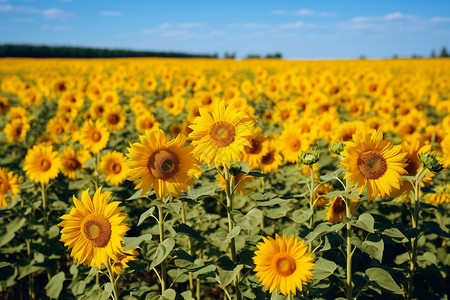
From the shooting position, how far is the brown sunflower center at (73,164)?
3973mm

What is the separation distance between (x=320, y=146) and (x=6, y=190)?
3.67 metres

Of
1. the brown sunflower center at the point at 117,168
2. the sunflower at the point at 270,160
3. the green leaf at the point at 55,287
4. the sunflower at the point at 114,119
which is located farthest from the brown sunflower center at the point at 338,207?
the sunflower at the point at 114,119

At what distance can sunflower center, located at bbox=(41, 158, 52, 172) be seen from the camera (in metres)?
3.48

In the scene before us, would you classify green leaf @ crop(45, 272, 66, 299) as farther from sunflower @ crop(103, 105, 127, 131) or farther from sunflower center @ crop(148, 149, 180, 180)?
sunflower @ crop(103, 105, 127, 131)

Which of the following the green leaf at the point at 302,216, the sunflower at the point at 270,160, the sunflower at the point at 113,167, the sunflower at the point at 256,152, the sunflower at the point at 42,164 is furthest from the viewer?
the sunflower at the point at 113,167

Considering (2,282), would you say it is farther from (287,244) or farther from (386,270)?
(386,270)

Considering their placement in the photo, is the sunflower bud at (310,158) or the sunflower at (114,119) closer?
the sunflower bud at (310,158)

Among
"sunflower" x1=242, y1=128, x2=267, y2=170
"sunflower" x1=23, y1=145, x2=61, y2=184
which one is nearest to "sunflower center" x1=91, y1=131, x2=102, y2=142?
"sunflower" x1=23, y1=145, x2=61, y2=184

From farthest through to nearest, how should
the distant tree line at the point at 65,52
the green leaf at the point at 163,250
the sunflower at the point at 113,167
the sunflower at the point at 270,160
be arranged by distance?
1. the distant tree line at the point at 65,52
2. the sunflower at the point at 113,167
3. the sunflower at the point at 270,160
4. the green leaf at the point at 163,250

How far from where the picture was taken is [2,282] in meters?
3.10

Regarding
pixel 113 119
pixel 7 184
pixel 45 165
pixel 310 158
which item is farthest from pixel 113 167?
pixel 310 158

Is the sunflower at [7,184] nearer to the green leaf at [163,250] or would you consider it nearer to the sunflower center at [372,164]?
the green leaf at [163,250]

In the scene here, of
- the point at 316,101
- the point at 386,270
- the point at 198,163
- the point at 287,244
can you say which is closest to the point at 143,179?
the point at 198,163

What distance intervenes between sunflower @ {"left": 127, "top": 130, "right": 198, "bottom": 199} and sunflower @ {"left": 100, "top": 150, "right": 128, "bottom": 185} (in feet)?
6.02
